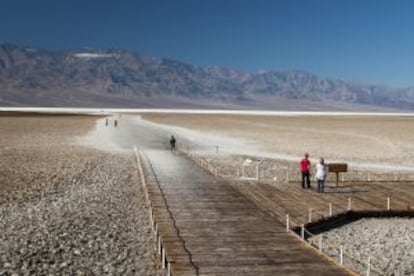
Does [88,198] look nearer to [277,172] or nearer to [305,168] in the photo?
[305,168]

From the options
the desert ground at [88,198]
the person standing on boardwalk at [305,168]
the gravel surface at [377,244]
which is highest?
the person standing on boardwalk at [305,168]

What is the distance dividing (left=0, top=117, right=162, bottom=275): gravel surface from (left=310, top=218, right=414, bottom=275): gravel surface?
16.4ft

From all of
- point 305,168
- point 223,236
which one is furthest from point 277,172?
point 223,236

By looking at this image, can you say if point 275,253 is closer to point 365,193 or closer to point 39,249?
point 39,249

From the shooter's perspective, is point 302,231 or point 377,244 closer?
point 302,231

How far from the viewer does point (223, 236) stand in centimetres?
1708

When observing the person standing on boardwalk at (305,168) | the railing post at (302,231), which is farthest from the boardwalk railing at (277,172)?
the railing post at (302,231)

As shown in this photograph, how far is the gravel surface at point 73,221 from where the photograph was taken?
607 inches

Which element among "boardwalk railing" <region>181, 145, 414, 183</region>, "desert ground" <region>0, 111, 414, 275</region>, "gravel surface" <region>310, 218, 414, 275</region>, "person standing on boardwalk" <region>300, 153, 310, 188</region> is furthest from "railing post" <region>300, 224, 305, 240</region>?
"boardwalk railing" <region>181, 145, 414, 183</region>

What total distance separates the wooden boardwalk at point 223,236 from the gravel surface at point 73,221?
29.5 inches

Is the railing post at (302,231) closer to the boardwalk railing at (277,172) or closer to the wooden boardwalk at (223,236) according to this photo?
the wooden boardwalk at (223,236)

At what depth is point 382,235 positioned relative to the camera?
1920cm

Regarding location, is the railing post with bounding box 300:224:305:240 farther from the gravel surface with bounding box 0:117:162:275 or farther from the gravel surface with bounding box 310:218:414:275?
the gravel surface with bounding box 0:117:162:275

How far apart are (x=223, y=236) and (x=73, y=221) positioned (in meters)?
5.66
